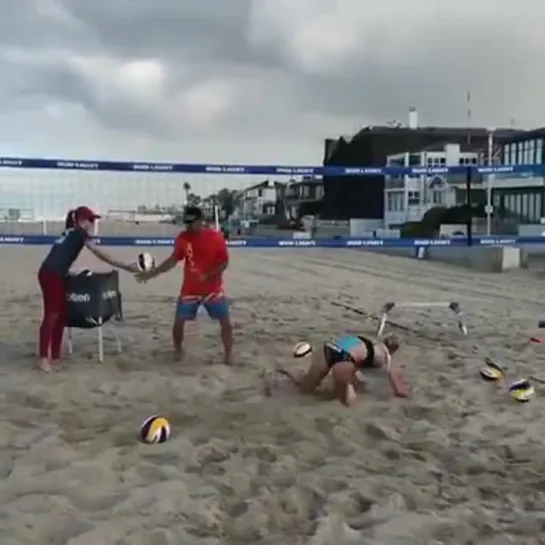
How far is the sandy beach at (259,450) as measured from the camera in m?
3.18

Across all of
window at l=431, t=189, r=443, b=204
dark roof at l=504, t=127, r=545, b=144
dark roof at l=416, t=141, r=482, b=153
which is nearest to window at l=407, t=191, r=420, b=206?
window at l=431, t=189, r=443, b=204

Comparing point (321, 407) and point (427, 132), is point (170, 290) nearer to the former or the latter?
point (321, 407)

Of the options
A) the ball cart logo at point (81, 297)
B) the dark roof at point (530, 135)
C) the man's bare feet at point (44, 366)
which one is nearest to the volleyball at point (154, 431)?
the man's bare feet at point (44, 366)

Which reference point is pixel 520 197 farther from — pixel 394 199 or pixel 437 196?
pixel 394 199

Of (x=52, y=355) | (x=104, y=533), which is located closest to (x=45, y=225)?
(x=52, y=355)

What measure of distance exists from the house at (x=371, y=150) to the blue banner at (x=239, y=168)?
42429mm

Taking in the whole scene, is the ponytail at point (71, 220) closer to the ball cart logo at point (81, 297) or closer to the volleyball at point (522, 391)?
the ball cart logo at point (81, 297)

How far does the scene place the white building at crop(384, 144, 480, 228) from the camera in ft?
85.2

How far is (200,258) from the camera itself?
6.48 meters

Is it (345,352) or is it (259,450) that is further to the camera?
(345,352)

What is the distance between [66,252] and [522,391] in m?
3.38

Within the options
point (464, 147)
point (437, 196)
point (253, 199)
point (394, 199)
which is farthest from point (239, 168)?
point (464, 147)

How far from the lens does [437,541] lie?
3039mm

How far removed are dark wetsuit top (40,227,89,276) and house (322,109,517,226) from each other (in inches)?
1819
